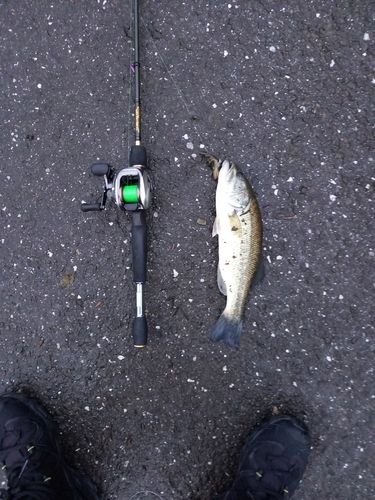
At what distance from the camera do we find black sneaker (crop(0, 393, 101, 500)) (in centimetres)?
236

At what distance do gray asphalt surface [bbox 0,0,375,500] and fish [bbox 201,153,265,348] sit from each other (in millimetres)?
112

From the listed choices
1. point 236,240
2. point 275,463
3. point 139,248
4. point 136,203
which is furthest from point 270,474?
point 136,203

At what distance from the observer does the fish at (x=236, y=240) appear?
218 centimetres

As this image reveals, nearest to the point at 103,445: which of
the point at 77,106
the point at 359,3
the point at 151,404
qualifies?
Result: the point at 151,404

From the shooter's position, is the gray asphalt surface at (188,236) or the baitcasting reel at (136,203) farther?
the gray asphalt surface at (188,236)

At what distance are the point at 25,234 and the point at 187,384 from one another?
54.2 inches

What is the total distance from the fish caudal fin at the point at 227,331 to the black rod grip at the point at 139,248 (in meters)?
0.50

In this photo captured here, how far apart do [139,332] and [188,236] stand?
0.62 m

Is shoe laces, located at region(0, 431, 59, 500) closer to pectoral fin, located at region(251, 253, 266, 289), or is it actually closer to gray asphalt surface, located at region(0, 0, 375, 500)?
gray asphalt surface, located at region(0, 0, 375, 500)

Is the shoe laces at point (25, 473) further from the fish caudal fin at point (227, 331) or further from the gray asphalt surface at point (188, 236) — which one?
the fish caudal fin at point (227, 331)

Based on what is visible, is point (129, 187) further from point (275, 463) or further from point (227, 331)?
point (275, 463)

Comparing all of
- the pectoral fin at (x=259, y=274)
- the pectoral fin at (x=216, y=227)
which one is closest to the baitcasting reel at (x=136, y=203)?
the pectoral fin at (x=216, y=227)

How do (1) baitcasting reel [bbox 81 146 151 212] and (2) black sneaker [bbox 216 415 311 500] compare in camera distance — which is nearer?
(1) baitcasting reel [bbox 81 146 151 212]

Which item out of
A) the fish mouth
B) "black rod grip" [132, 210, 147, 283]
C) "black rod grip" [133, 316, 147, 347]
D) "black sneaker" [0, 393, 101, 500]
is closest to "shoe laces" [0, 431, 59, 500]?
"black sneaker" [0, 393, 101, 500]
